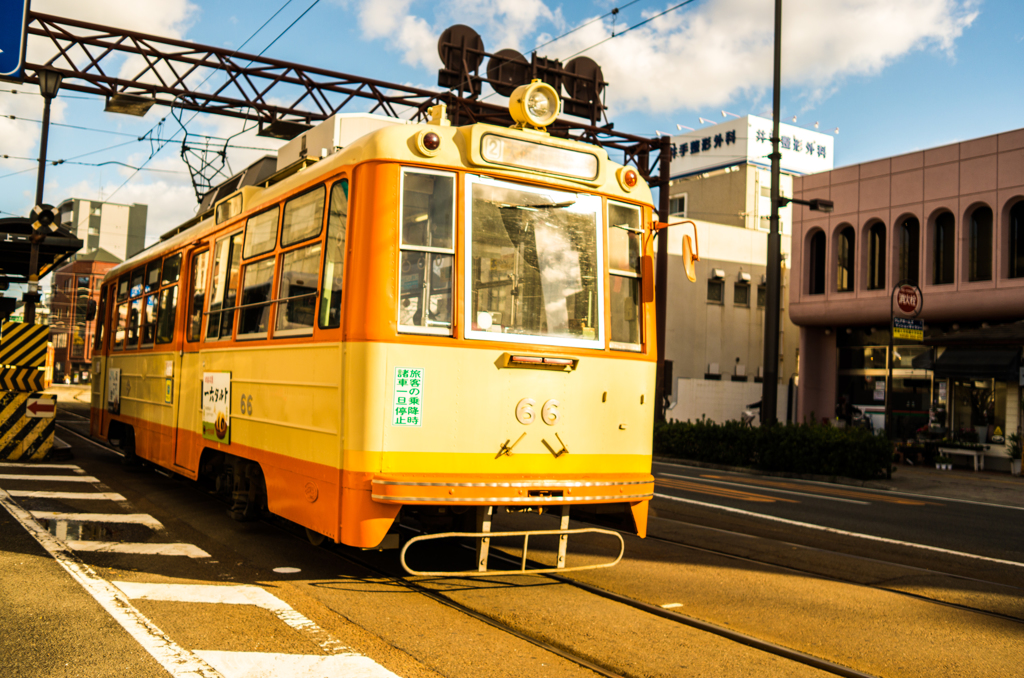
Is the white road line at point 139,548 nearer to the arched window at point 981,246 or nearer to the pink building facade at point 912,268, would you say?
the pink building facade at point 912,268

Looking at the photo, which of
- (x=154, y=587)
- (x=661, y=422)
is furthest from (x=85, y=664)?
(x=661, y=422)

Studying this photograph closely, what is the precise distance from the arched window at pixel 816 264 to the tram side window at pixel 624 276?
23.6 metres

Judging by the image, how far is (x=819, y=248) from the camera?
29000 millimetres

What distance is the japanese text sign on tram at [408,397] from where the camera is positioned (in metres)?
5.78

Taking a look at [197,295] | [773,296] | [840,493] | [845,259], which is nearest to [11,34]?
[197,295]

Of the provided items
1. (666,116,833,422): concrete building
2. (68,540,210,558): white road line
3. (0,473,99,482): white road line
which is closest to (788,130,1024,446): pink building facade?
(666,116,833,422): concrete building

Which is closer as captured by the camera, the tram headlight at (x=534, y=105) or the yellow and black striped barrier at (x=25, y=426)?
the tram headlight at (x=534, y=105)

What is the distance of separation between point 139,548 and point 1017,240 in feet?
77.0

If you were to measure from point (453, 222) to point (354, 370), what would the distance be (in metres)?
1.23

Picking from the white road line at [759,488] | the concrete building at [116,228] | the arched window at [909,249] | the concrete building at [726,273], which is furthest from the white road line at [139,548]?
the concrete building at [116,228]

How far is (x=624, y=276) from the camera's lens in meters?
6.75

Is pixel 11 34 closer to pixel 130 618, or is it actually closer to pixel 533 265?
pixel 533 265

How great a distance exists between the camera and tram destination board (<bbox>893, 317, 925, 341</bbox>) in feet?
62.0

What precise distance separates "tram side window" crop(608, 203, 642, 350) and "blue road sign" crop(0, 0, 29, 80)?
7485mm
